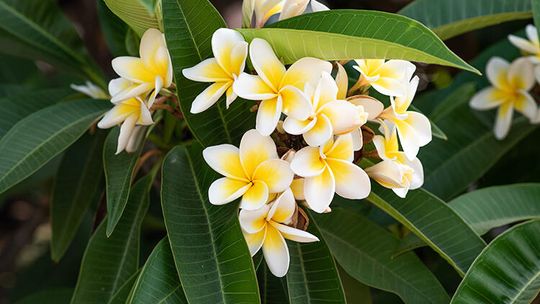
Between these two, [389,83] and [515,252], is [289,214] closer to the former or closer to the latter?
[389,83]

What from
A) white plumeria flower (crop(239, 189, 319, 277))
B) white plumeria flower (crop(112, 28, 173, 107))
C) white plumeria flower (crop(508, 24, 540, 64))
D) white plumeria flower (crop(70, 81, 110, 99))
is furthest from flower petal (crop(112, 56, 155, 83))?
white plumeria flower (crop(508, 24, 540, 64))

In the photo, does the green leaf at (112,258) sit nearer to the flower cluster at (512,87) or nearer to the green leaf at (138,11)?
the green leaf at (138,11)

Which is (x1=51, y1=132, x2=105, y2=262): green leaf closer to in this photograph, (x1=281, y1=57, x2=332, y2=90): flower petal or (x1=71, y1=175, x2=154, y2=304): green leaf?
(x1=71, y1=175, x2=154, y2=304): green leaf

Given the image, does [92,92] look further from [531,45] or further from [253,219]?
[531,45]

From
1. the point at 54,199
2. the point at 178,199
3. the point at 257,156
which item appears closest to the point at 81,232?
the point at 54,199

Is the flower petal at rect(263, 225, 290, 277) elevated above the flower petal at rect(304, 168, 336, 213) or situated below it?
below

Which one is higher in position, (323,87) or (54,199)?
(323,87)

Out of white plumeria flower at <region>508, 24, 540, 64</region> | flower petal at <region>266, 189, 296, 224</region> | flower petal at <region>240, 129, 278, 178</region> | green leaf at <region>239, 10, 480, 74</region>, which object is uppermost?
green leaf at <region>239, 10, 480, 74</region>
